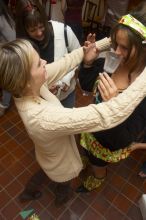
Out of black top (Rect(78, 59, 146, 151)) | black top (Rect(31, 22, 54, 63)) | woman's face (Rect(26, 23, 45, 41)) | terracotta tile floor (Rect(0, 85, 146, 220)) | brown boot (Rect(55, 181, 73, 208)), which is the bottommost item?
terracotta tile floor (Rect(0, 85, 146, 220))

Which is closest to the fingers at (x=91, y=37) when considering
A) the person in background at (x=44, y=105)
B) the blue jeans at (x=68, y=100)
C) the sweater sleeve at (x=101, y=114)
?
Result: the person in background at (x=44, y=105)

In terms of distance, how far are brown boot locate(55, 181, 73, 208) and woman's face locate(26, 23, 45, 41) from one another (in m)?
1.27

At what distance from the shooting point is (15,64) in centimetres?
112

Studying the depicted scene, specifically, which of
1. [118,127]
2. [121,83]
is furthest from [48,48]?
[118,127]

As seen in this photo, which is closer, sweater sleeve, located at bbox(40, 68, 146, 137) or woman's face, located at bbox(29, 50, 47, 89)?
sweater sleeve, located at bbox(40, 68, 146, 137)

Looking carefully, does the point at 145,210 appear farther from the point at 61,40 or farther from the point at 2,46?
the point at 2,46

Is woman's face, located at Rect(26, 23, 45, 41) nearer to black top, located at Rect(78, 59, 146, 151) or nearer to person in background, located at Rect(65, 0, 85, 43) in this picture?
black top, located at Rect(78, 59, 146, 151)

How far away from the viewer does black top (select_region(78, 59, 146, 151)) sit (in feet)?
4.70

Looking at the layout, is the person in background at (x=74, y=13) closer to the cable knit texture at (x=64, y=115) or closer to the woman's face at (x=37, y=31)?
the woman's face at (x=37, y=31)

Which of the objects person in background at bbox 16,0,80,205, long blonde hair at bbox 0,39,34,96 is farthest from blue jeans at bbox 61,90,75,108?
long blonde hair at bbox 0,39,34,96

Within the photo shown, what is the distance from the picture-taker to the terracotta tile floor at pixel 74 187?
2146 mm

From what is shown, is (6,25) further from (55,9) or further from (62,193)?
(55,9)

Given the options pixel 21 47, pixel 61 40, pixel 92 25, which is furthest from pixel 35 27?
pixel 92 25

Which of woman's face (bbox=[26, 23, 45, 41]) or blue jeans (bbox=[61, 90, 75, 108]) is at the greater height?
woman's face (bbox=[26, 23, 45, 41])
